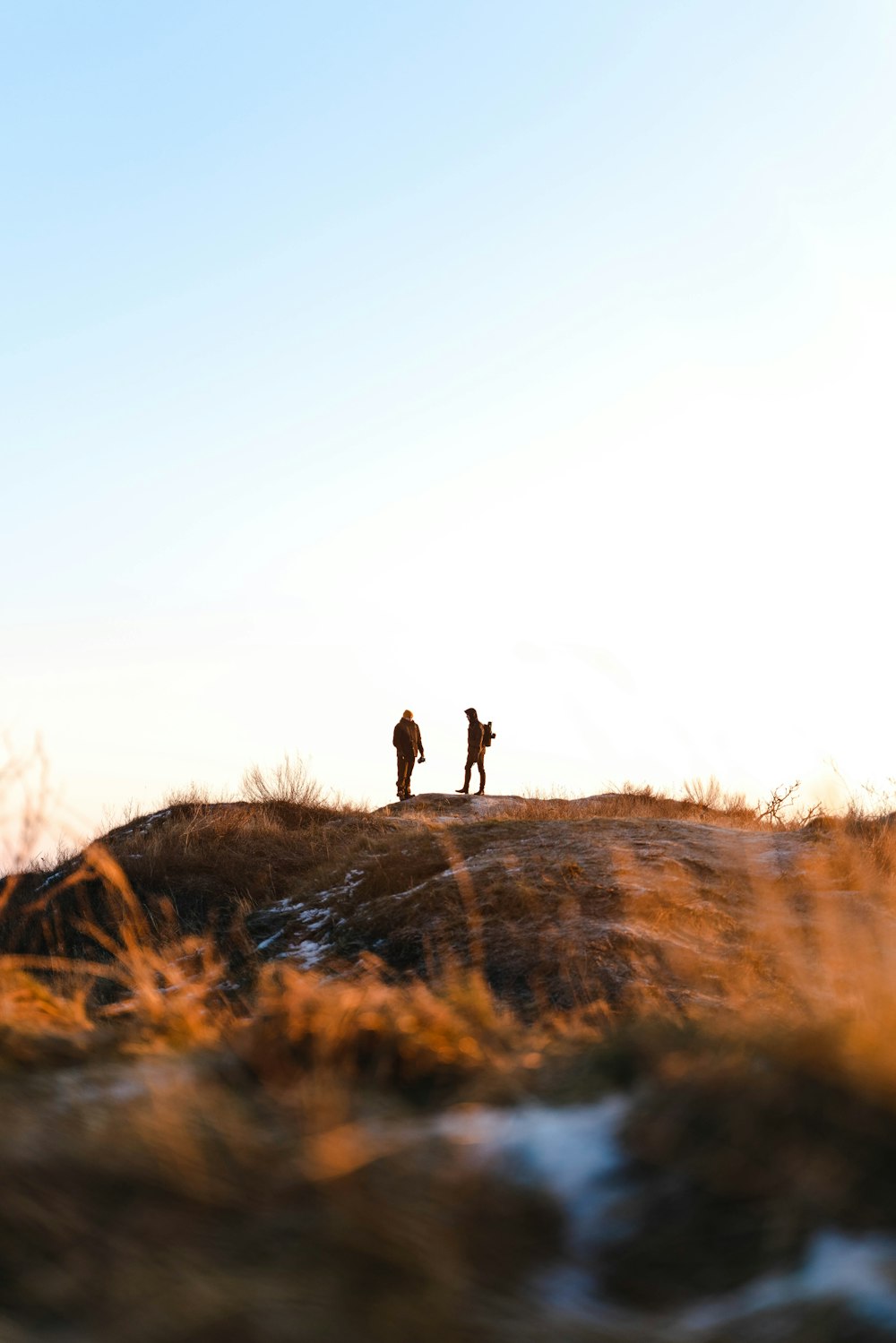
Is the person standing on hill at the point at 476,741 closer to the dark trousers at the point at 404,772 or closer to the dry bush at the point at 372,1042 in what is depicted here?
the dark trousers at the point at 404,772

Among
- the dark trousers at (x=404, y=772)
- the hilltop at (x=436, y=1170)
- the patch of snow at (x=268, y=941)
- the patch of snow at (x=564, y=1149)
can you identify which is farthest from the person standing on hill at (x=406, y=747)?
the patch of snow at (x=564, y=1149)

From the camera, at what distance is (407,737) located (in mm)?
23172

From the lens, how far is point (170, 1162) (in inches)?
75.9

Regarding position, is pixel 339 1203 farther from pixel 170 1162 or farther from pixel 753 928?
pixel 753 928

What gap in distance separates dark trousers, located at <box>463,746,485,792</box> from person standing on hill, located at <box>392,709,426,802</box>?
141 cm

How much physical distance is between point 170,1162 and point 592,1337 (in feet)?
2.69

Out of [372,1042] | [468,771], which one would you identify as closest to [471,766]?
[468,771]

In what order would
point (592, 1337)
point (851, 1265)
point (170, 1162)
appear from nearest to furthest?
point (592, 1337) → point (851, 1265) → point (170, 1162)

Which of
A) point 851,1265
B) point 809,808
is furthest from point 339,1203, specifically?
point 809,808

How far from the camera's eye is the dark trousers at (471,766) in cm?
2453

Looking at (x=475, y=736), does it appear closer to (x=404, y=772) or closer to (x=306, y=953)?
(x=404, y=772)

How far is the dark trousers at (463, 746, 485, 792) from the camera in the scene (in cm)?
2453

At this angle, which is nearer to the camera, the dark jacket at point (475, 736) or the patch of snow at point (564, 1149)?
the patch of snow at point (564, 1149)

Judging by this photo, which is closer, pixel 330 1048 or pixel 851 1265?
pixel 851 1265
